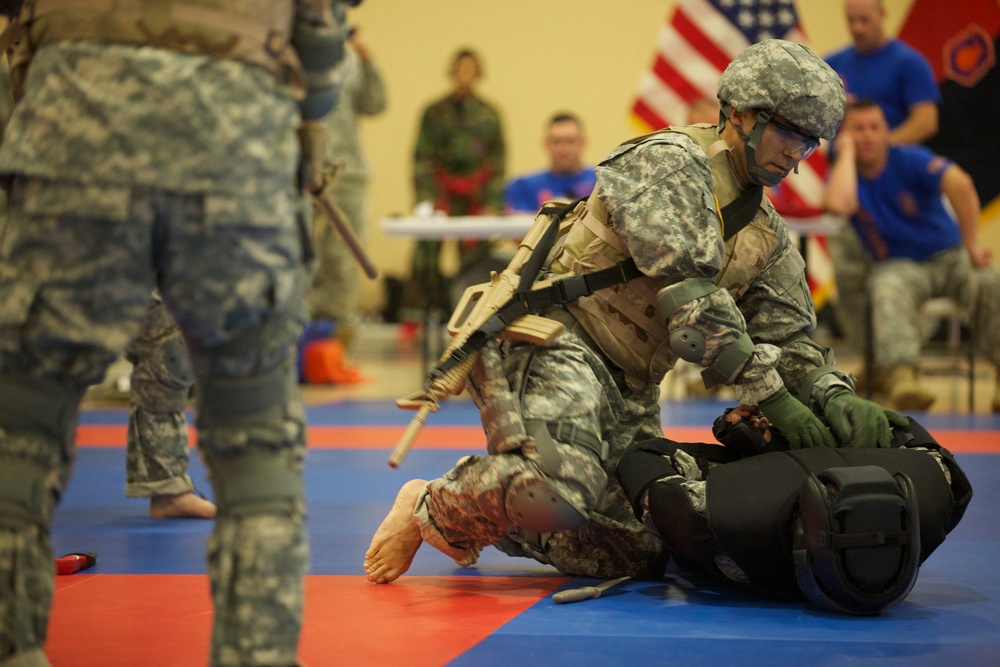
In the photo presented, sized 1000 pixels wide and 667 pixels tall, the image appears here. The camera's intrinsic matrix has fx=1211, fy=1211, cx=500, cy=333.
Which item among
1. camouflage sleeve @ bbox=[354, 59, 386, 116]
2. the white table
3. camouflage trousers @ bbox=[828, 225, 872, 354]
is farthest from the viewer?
camouflage sleeve @ bbox=[354, 59, 386, 116]

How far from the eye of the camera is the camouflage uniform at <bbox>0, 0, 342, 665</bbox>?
179 centimetres

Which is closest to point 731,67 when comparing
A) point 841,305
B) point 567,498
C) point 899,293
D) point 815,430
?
point 815,430

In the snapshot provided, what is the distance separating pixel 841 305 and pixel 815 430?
492 cm

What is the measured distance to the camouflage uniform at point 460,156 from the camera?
10938 mm

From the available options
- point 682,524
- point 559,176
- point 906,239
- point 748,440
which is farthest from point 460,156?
point 682,524

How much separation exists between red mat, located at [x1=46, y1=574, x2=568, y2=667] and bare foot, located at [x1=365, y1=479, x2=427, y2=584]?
3 centimetres

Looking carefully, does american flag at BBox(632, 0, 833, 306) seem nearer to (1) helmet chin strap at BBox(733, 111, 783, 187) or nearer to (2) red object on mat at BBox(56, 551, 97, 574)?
(1) helmet chin strap at BBox(733, 111, 783, 187)

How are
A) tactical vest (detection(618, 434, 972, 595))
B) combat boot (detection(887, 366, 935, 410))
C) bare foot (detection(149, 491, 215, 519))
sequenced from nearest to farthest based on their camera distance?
tactical vest (detection(618, 434, 972, 595))
bare foot (detection(149, 491, 215, 519))
combat boot (detection(887, 366, 935, 410))

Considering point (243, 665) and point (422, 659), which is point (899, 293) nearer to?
point (422, 659)

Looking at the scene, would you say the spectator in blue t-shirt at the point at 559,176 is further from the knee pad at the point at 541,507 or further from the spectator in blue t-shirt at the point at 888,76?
the knee pad at the point at 541,507

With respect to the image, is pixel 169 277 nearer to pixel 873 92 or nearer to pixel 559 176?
pixel 559 176

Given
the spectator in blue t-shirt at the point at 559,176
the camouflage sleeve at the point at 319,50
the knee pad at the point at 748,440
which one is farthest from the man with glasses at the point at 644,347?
the spectator in blue t-shirt at the point at 559,176

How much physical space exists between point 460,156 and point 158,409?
7.43 meters

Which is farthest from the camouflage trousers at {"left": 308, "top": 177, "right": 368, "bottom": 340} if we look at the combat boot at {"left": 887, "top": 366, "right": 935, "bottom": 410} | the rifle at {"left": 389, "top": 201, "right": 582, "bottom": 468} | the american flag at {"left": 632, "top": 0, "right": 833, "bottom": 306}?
the rifle at {"left": 389, "top": 201, "right": 582, "bottom": 468}
